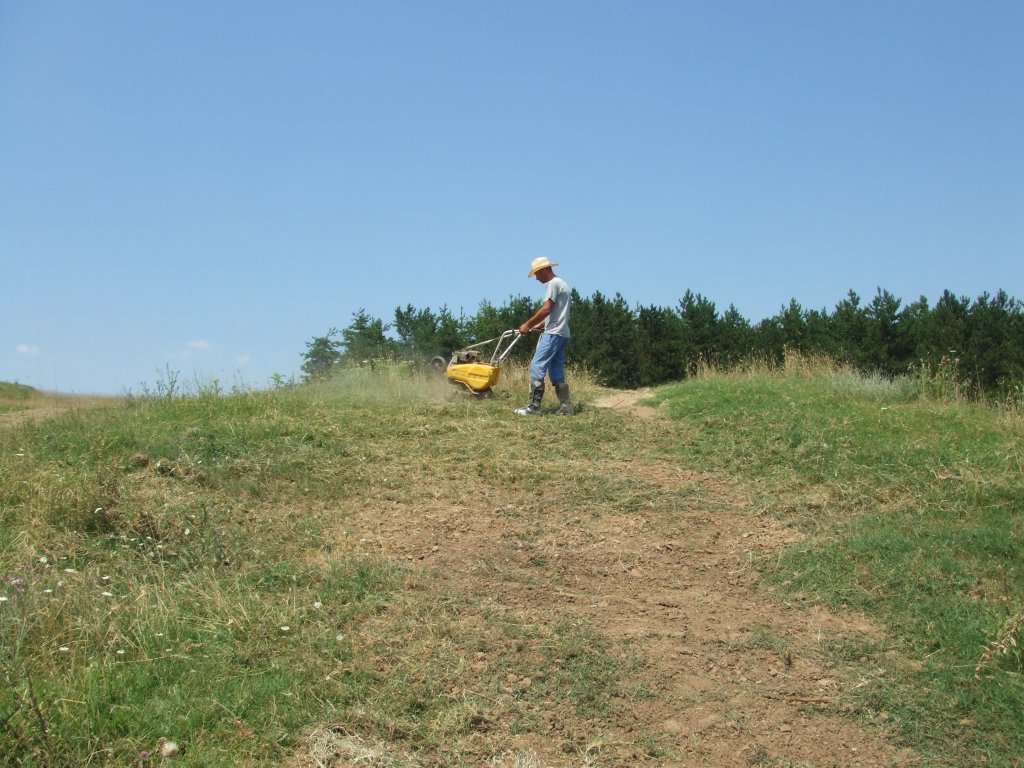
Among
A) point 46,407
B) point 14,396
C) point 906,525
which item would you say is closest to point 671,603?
point 906,525

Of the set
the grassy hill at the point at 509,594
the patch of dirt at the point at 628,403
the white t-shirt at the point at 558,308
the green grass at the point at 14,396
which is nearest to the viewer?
the grassy hill at the point at 509,594

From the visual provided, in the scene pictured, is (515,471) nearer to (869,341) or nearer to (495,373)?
(495,373)

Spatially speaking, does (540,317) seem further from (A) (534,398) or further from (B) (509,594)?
(B) (509,594)

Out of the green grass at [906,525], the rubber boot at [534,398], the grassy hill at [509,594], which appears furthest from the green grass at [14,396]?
the green grass at [906,525]

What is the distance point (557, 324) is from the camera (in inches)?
393

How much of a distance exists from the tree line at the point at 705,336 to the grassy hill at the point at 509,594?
6.12 metres

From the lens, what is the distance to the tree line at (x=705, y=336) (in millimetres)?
14688

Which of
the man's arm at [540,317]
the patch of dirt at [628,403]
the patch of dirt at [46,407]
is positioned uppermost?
the man's arm at [540,317]

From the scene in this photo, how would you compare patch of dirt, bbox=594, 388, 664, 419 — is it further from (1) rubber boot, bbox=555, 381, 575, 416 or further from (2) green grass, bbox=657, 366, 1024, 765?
(1) rubber boot, bbox=555, 381, 575, 416

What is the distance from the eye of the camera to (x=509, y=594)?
524 cm

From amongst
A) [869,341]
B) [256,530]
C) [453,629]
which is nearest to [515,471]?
[256,530]

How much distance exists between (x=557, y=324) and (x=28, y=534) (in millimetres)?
5851

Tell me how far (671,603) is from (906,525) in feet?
6.85

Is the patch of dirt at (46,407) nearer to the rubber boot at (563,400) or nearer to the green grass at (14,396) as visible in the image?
the green grass at (14,396)
